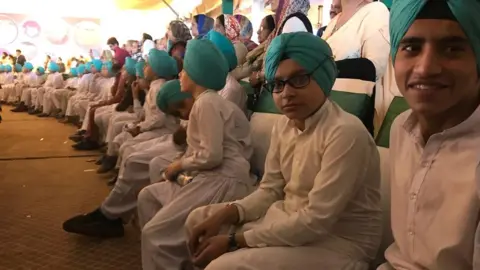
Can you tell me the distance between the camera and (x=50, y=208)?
366 centimetres

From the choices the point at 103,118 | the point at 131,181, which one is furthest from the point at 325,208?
the point at 103,118

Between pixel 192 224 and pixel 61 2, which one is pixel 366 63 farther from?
pixel 61 2

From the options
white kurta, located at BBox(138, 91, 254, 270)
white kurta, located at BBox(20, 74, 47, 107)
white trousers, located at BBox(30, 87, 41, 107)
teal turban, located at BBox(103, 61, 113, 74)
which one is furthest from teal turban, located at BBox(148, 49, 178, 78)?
white kurta, located at BBox(20, 74, 47, 107)

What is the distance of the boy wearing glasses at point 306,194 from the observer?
139 centimetres

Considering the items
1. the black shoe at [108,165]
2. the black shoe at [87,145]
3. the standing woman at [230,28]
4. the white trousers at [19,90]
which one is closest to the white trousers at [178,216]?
the standing woman at [230,28]

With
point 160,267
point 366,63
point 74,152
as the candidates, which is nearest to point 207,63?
point 366,63

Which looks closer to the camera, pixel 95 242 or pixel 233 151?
pixel 233 151

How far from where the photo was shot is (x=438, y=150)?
103cm

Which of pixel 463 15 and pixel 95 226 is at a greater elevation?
pixel 463 15

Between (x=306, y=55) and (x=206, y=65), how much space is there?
977 millimetres

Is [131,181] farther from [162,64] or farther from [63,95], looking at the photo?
[63,95]

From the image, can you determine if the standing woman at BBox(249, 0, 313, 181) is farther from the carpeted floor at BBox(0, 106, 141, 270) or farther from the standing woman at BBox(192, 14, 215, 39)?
the standing woman at BBox(192, 14, 215, 39)

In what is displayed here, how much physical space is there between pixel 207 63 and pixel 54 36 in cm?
1283

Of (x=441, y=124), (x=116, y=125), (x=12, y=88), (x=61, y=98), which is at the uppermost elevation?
(x=441, y=124)
